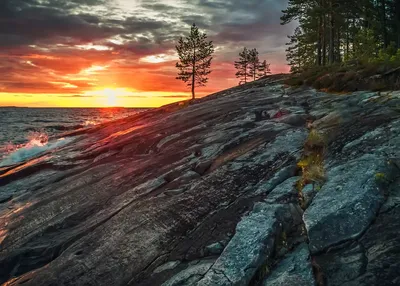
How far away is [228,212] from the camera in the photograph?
25.3 ft

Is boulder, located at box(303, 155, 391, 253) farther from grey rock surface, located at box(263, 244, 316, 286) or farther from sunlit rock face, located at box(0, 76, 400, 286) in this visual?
grey rock surface, located at box(263, 244, 316, 286)

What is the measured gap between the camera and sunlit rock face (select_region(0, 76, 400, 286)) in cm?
579

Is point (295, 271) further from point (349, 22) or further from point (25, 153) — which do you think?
point (349, 22)

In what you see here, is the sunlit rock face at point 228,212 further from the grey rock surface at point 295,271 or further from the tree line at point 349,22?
the tree line at point 349,22

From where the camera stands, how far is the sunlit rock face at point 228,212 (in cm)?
579

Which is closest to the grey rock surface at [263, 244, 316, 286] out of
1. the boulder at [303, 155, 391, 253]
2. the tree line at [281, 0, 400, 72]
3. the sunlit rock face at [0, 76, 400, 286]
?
the sunlit rock face at [0, 76, 400, 286]

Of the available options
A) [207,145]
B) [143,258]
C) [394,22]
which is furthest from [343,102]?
[394,22]

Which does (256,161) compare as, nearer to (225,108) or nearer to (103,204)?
(103,204)

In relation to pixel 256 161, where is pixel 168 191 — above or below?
below

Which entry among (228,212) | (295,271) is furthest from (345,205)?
(228,212)

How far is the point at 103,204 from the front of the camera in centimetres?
1018

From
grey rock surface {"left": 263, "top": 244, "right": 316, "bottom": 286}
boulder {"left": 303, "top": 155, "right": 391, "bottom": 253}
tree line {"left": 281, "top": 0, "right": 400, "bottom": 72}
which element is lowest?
grey rock surface {"left": 263, "top": 244, "right": 316, "bottom": 286}

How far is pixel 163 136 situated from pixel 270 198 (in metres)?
8.79

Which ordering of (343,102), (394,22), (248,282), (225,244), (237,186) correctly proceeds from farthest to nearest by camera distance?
1. (394,22)
2. (343,102)
3. (237,186)
4. (225,244)
5. (248,282)
